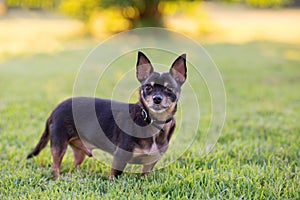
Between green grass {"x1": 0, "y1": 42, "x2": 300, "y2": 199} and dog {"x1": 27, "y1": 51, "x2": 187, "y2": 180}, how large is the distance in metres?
0.23

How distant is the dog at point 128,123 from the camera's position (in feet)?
11.1

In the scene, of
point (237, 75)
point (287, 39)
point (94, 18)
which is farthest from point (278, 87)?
point (94, 18)

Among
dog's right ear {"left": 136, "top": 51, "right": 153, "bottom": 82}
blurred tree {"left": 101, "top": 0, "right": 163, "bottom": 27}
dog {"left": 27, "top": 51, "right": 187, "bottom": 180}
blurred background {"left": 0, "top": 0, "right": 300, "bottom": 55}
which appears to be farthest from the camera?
blurred tree {"left": 101, "top": 0, "right": 163, "bottom": 27}

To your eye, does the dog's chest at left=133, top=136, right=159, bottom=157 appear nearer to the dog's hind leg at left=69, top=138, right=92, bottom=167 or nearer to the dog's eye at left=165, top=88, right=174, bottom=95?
the dog's eye at left=165, top=88, right=174, bottom=95

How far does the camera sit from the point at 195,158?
13.4 ft

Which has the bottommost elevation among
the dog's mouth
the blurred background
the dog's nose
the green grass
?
the blurred background

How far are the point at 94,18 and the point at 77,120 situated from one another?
44.8ft

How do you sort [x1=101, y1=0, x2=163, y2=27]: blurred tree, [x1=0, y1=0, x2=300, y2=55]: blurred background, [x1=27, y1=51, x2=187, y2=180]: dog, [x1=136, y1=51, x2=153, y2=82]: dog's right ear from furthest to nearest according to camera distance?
1. [x1=101, y1=0, x2=163, y2=27]: blurred tree
2. [x1=0, y1=0, x2=300, y2=55]: blurred background
3. [x1=136, y1=51, x2=153, y2=82]: dog's right ear
4. [x1=27, y1=51, x2=187, y2=180]: dog

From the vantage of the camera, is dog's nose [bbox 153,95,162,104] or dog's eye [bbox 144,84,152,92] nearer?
dog's nose [bbox 153,95,162,104]

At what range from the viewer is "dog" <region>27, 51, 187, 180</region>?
3.37m

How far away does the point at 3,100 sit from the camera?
21.9 feet

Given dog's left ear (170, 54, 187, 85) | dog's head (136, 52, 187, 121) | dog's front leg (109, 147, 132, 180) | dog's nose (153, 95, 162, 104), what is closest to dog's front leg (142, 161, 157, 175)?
dog's front leg (109, 147, 132, 180)

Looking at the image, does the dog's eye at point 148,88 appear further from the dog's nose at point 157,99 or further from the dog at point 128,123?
the dog's nose at point 157,99

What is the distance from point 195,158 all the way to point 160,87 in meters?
1.04
